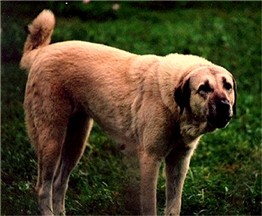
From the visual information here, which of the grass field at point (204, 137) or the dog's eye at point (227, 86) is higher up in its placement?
the dog's eye at point (227, 86)

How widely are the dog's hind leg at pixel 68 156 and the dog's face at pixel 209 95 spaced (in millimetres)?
1108

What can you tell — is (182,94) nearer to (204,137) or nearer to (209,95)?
(209,95)

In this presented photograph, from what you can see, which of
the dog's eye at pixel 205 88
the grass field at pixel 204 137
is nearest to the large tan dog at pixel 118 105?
the dog's eye at pixel 205 88

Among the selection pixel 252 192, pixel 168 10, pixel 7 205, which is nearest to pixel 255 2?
pixel 168 10

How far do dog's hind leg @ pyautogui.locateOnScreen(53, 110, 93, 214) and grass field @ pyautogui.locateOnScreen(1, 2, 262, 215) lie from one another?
0.10 metres

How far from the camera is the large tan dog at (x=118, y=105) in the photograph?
553 centimetres

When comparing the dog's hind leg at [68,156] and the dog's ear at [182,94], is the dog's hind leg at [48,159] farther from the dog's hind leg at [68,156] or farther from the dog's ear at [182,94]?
the dog's ear at [182,94]

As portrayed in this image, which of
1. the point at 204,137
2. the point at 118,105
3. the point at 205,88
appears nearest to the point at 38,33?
the point at 118,105

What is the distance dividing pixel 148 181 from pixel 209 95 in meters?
0.82

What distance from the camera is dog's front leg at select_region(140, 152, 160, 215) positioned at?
18.8ft

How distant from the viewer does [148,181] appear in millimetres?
5770

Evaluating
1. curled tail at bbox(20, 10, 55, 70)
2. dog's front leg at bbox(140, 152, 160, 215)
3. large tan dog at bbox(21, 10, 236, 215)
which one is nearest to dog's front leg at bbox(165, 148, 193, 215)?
large tan dog at bbox(21, 10, 236, 215)

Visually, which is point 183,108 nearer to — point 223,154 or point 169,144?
point 169,144

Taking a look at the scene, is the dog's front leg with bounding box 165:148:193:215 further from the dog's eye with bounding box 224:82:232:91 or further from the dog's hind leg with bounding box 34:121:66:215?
the dog's hind leg with bounding box 34:121:66:215
